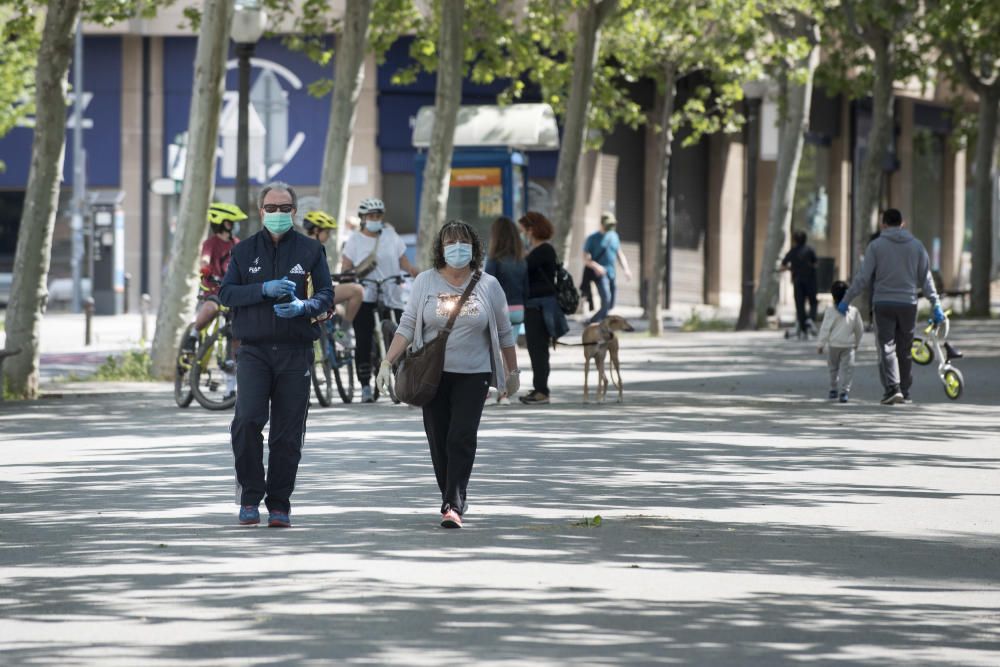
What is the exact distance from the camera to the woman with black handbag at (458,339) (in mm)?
10367

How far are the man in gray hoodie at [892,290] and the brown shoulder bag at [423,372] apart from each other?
9403 millimetres

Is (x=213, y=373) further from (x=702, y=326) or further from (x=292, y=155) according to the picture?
(x=292, y=155)

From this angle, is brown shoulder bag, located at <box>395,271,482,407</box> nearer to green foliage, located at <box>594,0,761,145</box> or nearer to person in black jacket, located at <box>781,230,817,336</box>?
person in black jacket, located at <box>781,230,817,336</box>

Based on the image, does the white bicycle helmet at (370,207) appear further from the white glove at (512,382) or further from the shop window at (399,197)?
the shop window at (399,197)

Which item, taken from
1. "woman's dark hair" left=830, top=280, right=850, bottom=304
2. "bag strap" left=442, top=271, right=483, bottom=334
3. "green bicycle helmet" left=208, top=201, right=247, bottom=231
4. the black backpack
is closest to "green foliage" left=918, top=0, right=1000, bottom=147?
"woman's dark hair" left=830, top=280, right=850, bottom=304

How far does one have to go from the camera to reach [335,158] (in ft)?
89.3

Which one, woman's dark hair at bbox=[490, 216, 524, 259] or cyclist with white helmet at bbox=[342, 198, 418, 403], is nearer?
woman's dark hair at bbox=[490, 216, 524, 259]

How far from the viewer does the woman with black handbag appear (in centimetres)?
1037

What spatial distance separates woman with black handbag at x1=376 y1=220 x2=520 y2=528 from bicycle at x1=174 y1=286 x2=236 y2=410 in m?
7.07

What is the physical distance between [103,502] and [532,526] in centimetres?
250

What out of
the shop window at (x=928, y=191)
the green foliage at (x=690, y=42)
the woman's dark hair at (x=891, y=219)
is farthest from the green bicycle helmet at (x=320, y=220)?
the shop window at (x=928, y=191)

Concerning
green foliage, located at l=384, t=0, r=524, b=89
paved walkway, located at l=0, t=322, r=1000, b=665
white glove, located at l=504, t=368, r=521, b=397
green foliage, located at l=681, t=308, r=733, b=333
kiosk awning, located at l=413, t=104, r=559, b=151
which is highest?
green foliage, located at l=384, t=0, r=524, b=89

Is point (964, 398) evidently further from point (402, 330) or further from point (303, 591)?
point (303, 591)

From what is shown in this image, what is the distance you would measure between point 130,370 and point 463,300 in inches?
485
